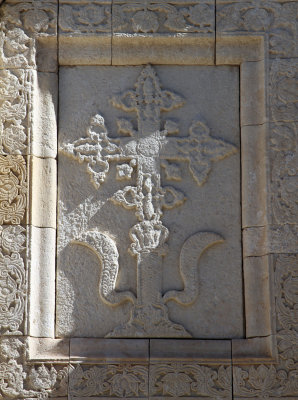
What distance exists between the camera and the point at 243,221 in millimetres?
6473

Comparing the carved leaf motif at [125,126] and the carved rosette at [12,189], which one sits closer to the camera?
the carved rosette at [12,189]

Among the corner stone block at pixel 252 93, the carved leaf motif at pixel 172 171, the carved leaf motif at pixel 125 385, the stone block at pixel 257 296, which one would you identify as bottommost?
the carved leaf motif at pixel 125 385

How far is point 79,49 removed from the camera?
22.1 ft

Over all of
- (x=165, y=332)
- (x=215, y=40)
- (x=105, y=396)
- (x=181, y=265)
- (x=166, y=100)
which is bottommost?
(x=105, y=396)

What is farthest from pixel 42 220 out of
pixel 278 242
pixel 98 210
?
pixel 278 242

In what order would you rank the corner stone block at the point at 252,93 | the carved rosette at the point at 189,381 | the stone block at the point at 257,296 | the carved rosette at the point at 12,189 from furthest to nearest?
1. the corner stone block at the point at 252,93
2. the carved rosette at the point at 12,189
3. the stone block at the point at 257,296
4. the carved rosette at the point at 189,381

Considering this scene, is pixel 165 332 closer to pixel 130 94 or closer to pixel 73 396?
pixel 73 396

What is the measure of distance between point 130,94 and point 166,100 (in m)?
0.26

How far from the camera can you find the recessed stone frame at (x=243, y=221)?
6.23 metres

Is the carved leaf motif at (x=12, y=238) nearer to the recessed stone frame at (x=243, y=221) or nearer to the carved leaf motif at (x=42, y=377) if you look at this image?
the recessed stone frame at (x=243, y=221)

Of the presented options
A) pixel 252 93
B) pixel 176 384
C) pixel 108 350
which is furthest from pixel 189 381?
pixel 252 93

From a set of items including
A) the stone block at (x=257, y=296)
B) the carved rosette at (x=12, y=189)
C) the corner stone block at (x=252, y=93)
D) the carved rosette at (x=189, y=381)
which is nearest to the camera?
the carved rosette at (x=189, y=381)

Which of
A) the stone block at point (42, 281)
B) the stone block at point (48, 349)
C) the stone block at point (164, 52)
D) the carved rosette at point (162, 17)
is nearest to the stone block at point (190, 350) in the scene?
the stone block at point (48, 349)

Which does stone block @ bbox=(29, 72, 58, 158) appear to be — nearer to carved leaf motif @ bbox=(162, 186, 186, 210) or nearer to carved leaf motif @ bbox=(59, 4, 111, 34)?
carved leaf motif @ bbox=(59, 4, 111, 34)
